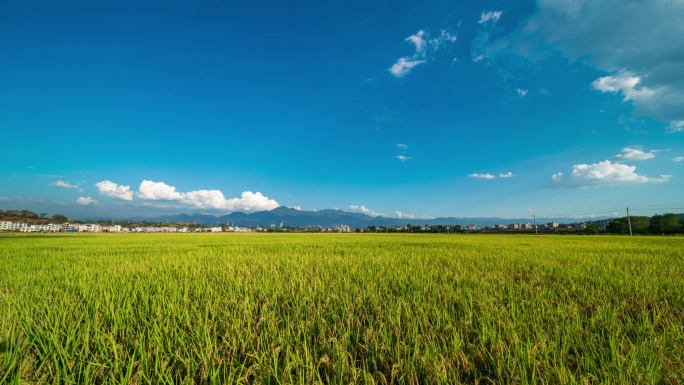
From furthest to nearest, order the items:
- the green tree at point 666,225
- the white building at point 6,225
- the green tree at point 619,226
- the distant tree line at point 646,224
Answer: the white building at point 6,225 → the green tree at point 619,226 → the distant tree line at point 646,224 → the green tree at point 666,225

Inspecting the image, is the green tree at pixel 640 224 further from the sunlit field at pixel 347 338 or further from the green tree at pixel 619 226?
the sunlit field at pixel 347 338

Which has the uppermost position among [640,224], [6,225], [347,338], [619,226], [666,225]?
[640,224]

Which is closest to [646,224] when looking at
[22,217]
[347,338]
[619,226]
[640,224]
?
[640,224]

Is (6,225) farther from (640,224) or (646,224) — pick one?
(646,224)

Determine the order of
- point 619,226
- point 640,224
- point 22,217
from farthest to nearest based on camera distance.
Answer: point 22,217 < point 640,224 < point 619,226

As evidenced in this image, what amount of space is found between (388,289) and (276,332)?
75.5 inches

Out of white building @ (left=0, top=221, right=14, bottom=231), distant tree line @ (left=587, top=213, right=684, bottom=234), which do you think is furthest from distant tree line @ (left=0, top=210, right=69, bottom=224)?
distant tree line @ (left=587, top=213, right=684, bottom=234)

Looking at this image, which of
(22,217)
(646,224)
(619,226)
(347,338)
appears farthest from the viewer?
(22,217)

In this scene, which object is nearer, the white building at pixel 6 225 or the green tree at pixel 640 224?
the green tree at pixel 640 224

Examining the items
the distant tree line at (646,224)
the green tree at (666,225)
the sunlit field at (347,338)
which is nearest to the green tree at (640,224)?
the distant tree line at (646,224)

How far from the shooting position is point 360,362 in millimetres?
1797

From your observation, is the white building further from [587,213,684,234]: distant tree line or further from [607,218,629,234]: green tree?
[607,218,629,234]: green tree

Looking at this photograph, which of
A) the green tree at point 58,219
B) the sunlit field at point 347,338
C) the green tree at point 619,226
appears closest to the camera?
the sunlit field at point 347,338

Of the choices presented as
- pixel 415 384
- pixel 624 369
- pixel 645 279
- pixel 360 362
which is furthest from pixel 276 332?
pixel 645 279
